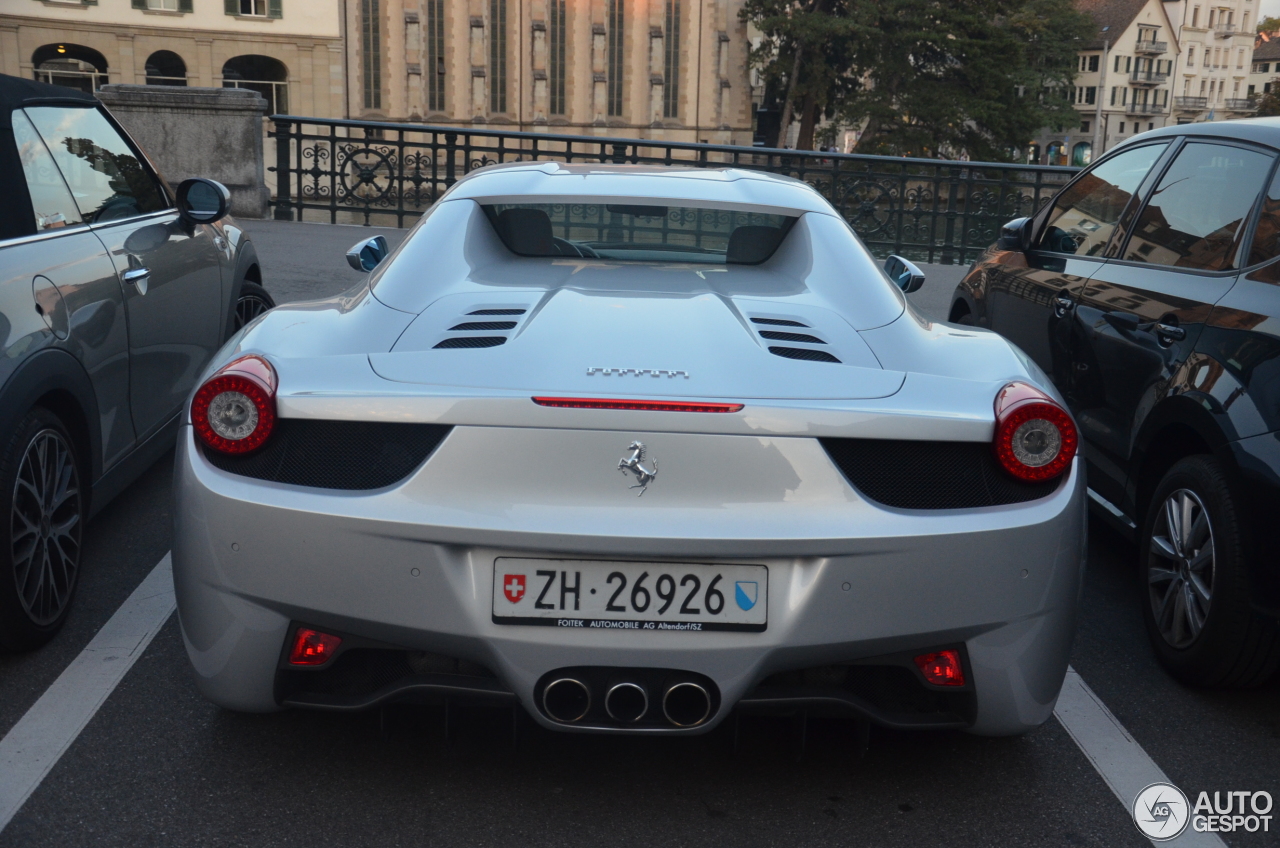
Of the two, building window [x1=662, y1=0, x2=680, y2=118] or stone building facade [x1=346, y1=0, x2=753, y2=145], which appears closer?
stone building facade [x1=346, y1=0, x2=753, y2=145]

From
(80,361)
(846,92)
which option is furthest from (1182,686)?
(846,92)

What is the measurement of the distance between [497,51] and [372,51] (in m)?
7.50

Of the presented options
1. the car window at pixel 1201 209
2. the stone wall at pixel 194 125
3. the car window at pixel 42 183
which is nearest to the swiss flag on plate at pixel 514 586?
the car window at pixel 42 183

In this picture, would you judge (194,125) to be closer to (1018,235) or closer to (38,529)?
(1018,235)

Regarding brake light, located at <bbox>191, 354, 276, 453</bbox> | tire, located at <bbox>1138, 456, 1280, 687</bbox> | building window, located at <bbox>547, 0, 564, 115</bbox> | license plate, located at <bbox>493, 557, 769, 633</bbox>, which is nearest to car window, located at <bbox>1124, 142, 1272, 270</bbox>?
tire, located at <bbox>1138, 456, 1280, 687</bbox>

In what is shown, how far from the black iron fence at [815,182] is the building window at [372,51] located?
2352 inches

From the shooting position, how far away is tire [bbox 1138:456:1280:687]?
3299mm

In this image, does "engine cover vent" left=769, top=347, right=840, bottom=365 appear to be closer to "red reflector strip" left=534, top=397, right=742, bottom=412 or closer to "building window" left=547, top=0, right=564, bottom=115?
"red reflector strip" left=534, top=397, right=742, bottom=412

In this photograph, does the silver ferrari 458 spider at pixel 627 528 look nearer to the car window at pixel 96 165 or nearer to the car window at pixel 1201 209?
the car window at pixel 1201 209

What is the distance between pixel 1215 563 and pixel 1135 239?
4.92 feet

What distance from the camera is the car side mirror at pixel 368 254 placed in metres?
4.12

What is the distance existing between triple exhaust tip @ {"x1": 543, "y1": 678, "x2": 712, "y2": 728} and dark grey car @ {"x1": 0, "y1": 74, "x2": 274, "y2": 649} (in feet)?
5.58

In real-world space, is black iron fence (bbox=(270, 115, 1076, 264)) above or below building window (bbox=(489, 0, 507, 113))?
below

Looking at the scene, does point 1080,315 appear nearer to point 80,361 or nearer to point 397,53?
point 80,361
